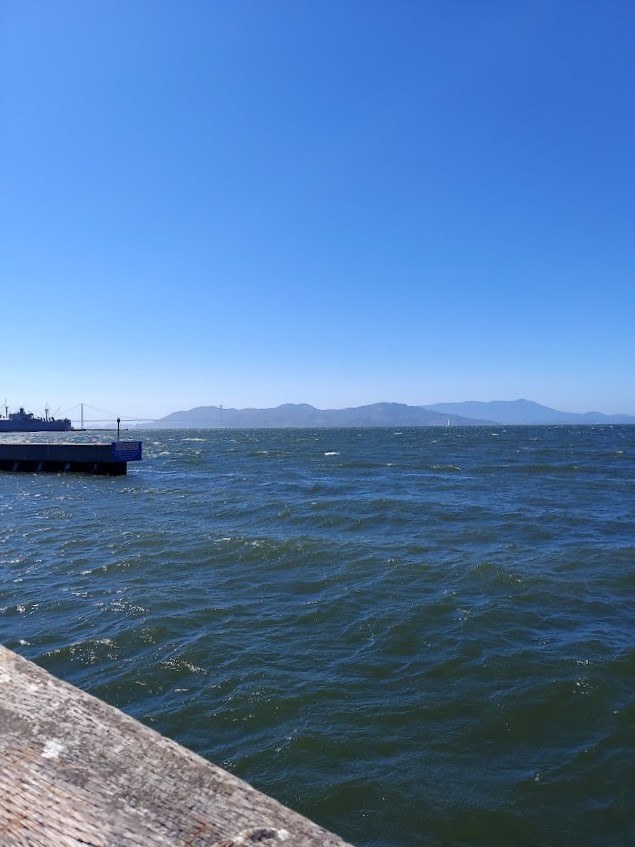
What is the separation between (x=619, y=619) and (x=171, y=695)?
313 inches

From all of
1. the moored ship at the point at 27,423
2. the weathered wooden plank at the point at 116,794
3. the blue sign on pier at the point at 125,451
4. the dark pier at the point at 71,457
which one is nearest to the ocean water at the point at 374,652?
the weathered wooden plank at the point at 116,794

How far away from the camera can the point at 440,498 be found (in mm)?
23797

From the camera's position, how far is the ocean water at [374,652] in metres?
5.20

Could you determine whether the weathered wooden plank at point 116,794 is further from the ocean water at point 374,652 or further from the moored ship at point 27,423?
the moored ship at point 27,423

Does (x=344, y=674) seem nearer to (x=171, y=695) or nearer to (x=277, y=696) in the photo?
(x=277, y=696)

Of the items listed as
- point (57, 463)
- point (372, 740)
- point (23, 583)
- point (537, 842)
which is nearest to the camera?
point (537, 842)

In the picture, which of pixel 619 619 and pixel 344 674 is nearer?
pixel 344 674

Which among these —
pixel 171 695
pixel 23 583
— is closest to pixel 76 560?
pixel 23 583

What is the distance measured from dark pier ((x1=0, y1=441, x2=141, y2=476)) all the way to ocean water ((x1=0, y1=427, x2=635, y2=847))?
1814cm

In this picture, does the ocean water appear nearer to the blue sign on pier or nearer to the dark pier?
the blue sign on pier

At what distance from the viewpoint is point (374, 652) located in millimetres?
8250

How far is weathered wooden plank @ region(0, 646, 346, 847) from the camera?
4.83 ft

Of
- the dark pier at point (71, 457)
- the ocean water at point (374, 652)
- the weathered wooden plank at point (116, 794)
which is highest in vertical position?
the weathered wooden plank at point (116, 794)

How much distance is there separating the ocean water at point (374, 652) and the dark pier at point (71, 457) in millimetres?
18142
